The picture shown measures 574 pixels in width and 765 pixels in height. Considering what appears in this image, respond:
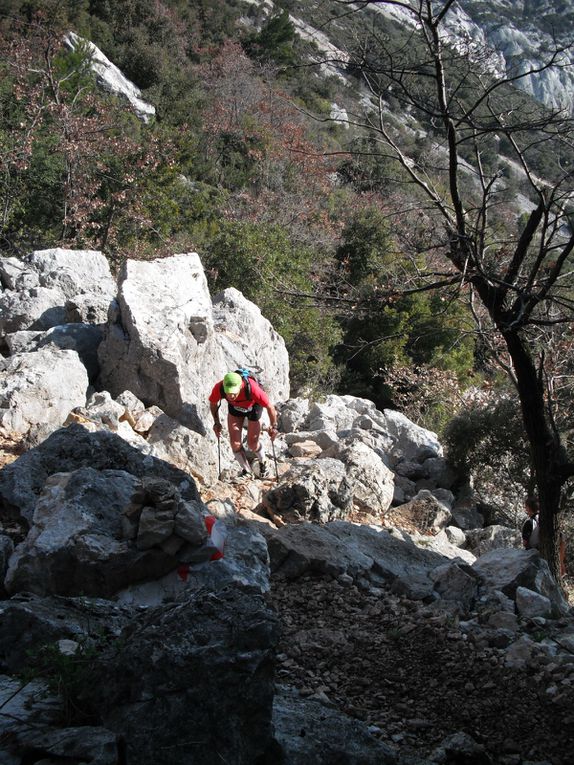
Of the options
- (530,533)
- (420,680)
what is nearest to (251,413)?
(530,533)

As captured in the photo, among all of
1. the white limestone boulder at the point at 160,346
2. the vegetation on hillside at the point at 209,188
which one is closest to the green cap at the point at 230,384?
the vegetation on hillside at the point at 209,188

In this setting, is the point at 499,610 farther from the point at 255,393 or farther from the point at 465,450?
the point at 465,450

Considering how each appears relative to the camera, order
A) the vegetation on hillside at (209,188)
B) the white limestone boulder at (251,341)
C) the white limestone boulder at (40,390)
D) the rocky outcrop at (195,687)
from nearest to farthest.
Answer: the rocky outcrop at (195,687)
the white limestone boulder at (40,390)
the white limestone boulder at (251,341)
the vegetation on hillside at (209,188)

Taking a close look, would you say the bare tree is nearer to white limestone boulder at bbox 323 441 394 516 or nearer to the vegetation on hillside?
the vegetation on hillside

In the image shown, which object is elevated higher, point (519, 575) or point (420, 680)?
point (519, 575)

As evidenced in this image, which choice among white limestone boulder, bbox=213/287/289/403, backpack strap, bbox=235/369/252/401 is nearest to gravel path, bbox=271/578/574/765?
backpack strap, bbox=235/369/252/401

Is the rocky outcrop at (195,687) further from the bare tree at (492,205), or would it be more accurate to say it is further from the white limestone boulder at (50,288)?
the white limestone boulder at (50,288)

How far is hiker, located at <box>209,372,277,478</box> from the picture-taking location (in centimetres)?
814

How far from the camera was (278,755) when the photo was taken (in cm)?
277

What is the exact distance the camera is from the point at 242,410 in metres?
8.52

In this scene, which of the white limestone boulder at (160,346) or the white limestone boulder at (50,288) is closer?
the white limestone boulder at (160,346)

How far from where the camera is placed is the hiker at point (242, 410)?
814 cm

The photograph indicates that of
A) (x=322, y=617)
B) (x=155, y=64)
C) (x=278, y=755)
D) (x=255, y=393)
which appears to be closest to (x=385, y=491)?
(x=255, y=393)

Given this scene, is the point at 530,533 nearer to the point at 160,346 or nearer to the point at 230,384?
the point at 230,384
